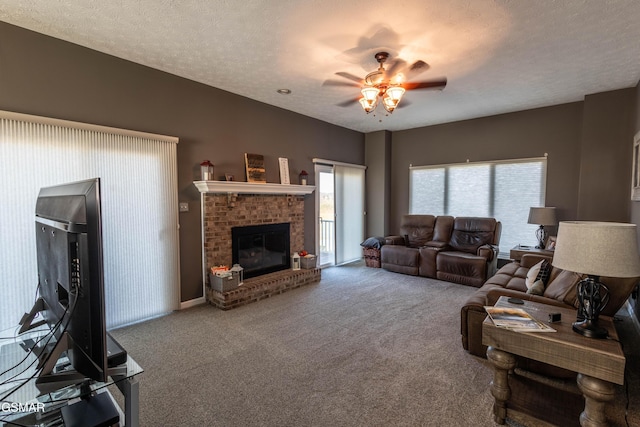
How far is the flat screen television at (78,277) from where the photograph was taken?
1.00 m

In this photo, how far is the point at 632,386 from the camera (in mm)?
2223

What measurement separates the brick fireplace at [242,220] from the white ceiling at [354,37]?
1.40 m

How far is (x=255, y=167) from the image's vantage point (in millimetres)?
4492

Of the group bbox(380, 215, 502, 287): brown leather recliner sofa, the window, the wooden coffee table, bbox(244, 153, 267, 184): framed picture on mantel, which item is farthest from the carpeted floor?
the window

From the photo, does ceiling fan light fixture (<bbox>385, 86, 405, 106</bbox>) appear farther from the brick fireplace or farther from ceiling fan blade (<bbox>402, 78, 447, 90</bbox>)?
the brick fireplace

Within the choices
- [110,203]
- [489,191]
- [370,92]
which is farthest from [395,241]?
[110,203]

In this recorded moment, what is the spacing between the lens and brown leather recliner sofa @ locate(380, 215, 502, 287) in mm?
4746

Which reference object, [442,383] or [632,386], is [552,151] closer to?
[632,386]

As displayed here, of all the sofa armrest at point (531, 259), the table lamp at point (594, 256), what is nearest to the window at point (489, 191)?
the sofa armrest at point (531, 259)

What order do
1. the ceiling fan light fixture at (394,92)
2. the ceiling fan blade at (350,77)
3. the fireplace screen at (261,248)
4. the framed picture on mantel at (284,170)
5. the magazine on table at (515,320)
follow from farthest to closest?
1. the framed picture on mantel at (284,170)
2. the fireplace screen at (261,248)
3. the ceiling fan blade at (350,77)
4. the ceiling fan light fixture at (394,92)
5. the magazine on table at (515,320)

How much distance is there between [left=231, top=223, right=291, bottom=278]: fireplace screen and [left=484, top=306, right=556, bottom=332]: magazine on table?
3.19 meters

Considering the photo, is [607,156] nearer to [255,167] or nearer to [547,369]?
[547,369]

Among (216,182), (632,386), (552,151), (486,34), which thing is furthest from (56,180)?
(552,151)

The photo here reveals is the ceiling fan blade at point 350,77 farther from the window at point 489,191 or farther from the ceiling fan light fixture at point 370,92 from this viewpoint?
the window at point 489,191
